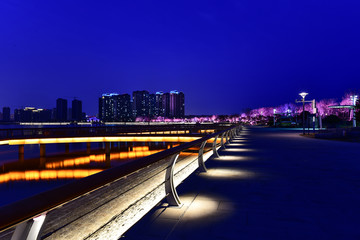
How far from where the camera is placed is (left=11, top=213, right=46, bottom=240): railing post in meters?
1.54

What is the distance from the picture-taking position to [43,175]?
146ft

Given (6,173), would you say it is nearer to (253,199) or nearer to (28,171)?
(28,171)

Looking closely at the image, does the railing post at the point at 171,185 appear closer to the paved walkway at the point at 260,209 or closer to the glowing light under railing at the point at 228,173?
the paved walkway at the point at 260,209

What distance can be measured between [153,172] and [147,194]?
0.33m

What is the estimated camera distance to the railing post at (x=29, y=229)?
5.04ft

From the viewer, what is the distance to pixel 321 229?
11.6 feet

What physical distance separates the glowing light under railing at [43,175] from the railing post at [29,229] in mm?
42696

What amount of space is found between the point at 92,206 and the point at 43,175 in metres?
48.0

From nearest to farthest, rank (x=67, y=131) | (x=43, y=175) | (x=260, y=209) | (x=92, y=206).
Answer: (x=92, y=206), (x=260, y=209), (x=67, y=131), (x=43, y=175)

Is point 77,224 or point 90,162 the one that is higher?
point 77,224

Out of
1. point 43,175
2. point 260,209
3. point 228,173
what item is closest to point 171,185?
point 260,209

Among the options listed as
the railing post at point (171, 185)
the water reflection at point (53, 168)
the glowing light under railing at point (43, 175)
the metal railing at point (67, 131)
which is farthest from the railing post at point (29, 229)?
the glowing light under railing at point (43, 175)

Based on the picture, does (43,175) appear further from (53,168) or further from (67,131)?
(67,131)

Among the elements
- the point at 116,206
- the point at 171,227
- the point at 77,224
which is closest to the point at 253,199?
the point at 171,227
